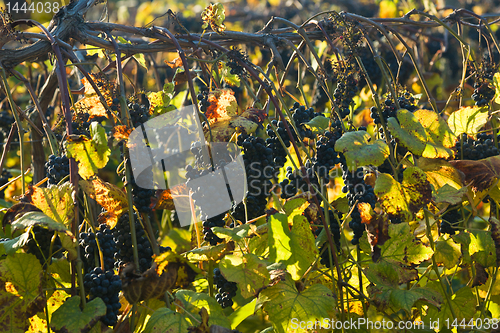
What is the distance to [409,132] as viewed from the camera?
1058 mm

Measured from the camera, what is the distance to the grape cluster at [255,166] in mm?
1104

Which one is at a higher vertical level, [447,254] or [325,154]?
[325,154]

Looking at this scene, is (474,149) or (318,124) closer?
(318,124)

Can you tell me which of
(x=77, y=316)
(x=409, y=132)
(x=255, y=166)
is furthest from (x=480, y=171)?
(x=77, y=316)

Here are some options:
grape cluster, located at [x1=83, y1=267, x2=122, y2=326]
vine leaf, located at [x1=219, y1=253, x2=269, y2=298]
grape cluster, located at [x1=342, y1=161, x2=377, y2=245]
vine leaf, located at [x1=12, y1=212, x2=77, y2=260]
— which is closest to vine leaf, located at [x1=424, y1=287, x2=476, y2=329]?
grape cluster, located at [x1=342, y1=161, x2=377, y2=245]

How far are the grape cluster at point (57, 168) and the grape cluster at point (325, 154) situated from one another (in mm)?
653

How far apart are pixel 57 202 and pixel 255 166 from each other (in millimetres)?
486

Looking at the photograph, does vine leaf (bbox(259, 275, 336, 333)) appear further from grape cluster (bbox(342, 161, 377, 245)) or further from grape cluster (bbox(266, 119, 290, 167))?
grape cluster (bbox(266, 119, 290, 167))

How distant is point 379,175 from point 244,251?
0.41m

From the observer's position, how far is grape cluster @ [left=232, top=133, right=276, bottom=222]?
110 centimetres

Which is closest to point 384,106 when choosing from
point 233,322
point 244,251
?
point 244,251

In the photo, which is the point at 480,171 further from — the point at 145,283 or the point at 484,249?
the point at 145,283

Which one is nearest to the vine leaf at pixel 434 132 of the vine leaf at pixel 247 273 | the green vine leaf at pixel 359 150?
the green vine leaf at pixel 359 150

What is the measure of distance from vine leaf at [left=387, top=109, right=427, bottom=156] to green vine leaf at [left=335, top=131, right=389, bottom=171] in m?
0.05
